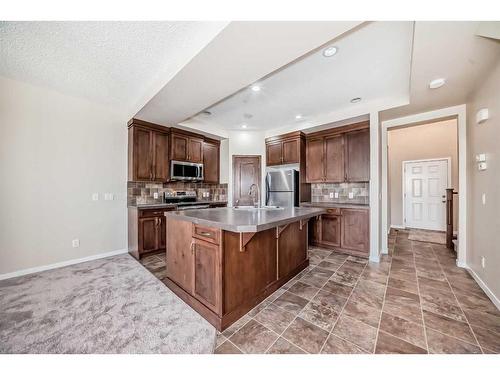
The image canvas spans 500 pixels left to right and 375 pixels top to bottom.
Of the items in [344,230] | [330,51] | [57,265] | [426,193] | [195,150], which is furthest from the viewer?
[426,193]

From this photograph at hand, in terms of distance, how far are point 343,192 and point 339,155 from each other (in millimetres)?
829

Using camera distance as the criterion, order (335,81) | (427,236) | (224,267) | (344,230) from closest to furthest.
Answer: (224,267) → (335,81) → (344,230) → (427,236)

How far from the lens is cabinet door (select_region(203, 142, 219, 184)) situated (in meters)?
4.62

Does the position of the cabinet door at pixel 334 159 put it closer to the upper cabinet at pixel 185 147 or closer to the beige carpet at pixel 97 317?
the upper cabinet at pixel 185 147

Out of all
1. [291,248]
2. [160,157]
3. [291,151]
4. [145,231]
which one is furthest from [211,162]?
[291,248]

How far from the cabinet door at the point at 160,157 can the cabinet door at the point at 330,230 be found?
3.27 meters

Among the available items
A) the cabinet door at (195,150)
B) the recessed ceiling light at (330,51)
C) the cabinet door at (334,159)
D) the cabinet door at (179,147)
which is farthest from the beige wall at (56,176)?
the cabinet door at (334,159)

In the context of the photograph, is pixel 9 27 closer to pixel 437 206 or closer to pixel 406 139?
pixel 406 139

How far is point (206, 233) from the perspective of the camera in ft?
5.59

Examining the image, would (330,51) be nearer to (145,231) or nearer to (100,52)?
(100,52)

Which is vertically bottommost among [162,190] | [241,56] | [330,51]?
[162,190]

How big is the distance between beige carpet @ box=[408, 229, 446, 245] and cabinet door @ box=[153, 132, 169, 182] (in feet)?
18.9

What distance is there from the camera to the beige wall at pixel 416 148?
5.09 meters

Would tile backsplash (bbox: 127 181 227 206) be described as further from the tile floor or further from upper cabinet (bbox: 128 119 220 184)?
the tile floor
